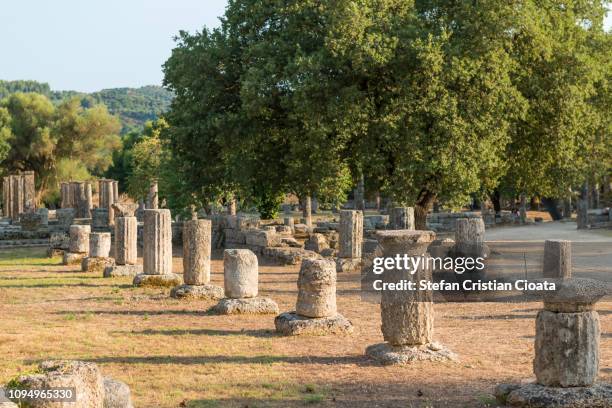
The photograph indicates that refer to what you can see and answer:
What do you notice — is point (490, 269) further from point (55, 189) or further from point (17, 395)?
point (55, 189)

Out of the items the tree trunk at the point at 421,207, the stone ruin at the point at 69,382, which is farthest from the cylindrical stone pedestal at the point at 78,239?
the stone ruin at the point at 69,382

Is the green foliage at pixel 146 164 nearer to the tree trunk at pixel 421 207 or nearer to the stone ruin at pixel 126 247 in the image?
the tree trunk at pixel 421 207

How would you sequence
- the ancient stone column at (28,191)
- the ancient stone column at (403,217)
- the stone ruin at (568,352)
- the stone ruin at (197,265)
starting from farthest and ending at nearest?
the ancient stone column at (28,191) → the ancient stone column at (403,217) → the stone ruin at (197,265) → the stone ruin at (568,352)

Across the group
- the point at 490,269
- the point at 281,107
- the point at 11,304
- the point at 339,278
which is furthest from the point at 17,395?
the point at 281,107

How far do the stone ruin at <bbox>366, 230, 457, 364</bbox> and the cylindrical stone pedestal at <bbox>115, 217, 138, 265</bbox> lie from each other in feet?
42.8

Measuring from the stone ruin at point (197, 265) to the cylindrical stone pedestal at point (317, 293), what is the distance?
183 inches

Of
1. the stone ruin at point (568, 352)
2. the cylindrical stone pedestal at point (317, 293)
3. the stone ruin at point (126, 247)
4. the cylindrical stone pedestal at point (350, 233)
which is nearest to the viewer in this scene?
the stone ruin at point (568, 352)

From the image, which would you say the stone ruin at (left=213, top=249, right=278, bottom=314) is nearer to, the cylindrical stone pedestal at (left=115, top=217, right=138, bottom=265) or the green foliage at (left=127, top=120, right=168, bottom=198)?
the cylindrical stone pedestal at (left=115, top=217, right=138, bottom=265)

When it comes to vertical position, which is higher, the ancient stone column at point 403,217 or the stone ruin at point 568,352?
the ancient stone column at point 403,217

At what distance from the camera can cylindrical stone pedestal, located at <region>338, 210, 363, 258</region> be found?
23.5 metres

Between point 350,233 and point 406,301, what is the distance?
1297cm

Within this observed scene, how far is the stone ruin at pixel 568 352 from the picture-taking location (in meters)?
8.12

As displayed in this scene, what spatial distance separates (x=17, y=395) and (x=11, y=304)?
35.9 feet

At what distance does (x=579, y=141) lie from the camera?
2723cm
